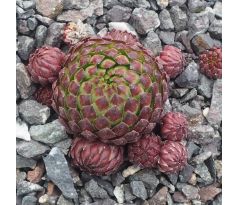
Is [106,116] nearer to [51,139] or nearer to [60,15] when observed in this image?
[51,139]

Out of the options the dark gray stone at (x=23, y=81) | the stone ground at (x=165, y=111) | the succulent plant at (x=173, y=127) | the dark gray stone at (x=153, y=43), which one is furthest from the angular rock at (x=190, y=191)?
the dark gray stone at (x=23, y=81)

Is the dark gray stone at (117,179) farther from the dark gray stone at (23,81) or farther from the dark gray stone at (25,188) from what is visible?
the dark gray stone at (23,81)

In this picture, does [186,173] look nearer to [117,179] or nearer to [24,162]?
[117,179]

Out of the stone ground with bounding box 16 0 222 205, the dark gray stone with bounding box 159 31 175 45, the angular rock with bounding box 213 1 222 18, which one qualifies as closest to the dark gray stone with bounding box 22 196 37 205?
the stone ground with bounding box 16 0 222 205

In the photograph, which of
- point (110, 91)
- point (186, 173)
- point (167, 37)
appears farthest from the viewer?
point (167, 37)

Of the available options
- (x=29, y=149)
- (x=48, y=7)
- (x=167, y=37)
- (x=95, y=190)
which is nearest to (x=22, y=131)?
(x=29, y=149)

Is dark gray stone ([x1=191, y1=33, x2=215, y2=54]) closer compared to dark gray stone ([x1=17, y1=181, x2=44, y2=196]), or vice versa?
dark gray stone ([x1=17, y1=181, x2=44, y2=196])

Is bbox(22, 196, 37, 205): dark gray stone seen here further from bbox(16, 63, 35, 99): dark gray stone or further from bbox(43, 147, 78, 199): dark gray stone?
bbox(16, 63, 35, 99): dark gray stone
